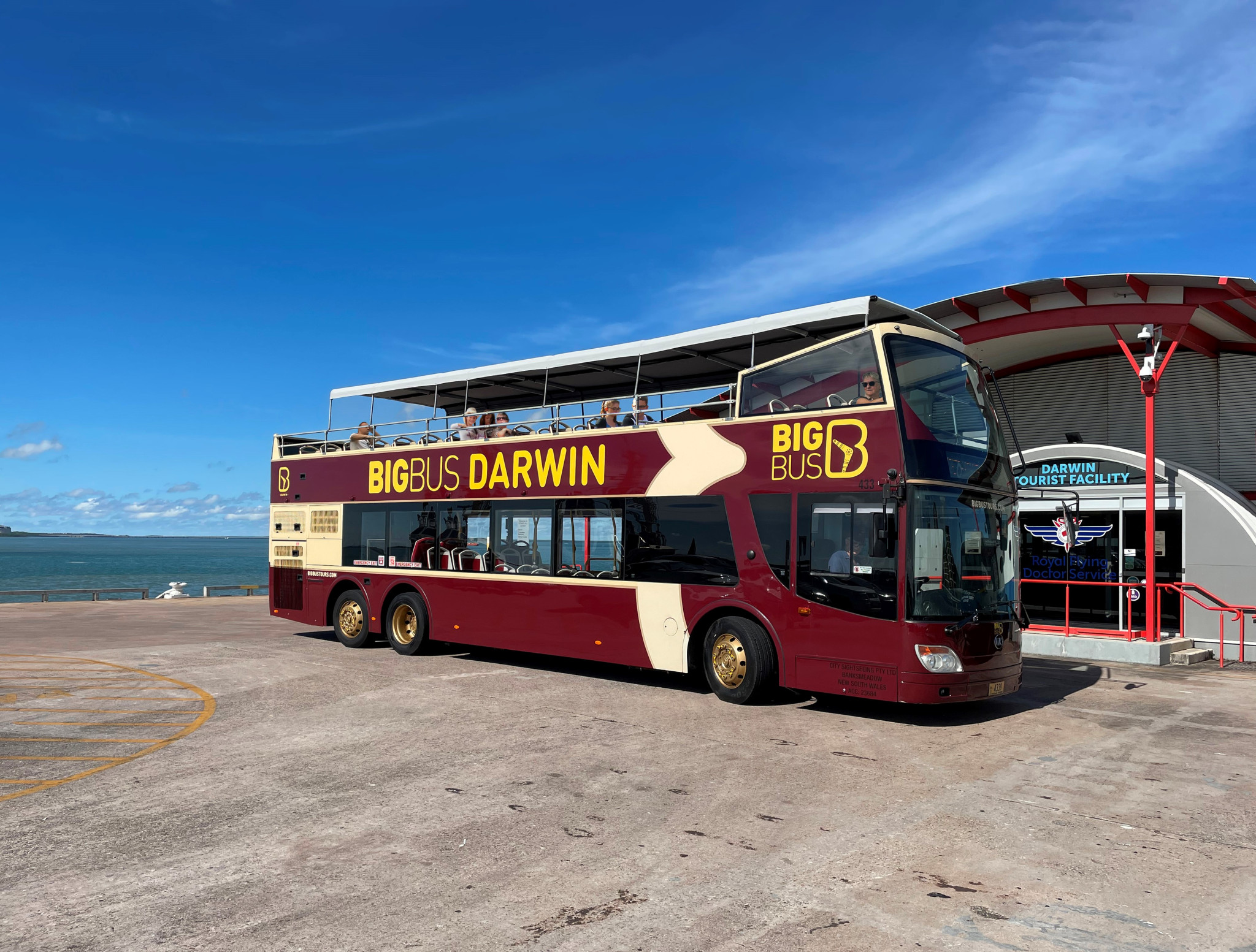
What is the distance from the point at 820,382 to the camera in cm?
997

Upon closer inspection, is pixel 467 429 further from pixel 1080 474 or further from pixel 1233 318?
pixel 1233 318

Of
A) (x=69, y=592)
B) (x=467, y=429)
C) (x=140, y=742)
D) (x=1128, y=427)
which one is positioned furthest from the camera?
(x=69, y=592)

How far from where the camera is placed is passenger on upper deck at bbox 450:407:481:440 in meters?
13.8

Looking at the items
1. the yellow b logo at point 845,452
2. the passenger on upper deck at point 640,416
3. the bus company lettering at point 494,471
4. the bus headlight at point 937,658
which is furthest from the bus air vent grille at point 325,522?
the bus headlight at point 937,658

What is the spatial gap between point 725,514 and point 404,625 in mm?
6534

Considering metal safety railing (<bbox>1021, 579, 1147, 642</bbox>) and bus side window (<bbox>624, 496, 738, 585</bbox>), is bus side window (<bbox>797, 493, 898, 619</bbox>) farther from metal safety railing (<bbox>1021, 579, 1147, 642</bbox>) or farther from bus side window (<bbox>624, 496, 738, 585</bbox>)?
metal safety railing (<bbox>1021, 579, 1147, 642</bbox>)

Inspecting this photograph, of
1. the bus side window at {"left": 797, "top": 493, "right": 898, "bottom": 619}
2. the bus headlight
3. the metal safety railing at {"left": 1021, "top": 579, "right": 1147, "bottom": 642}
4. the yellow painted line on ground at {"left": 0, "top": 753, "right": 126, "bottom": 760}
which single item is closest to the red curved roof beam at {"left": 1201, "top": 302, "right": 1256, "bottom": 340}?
the metal safety railing at {"left": 1021, "top": 579, "right": 1147, "bottom": 642}

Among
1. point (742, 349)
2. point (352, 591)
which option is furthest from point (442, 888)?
point (352, 591)

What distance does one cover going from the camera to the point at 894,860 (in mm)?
5340

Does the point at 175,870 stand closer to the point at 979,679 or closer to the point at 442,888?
the point at 442,888

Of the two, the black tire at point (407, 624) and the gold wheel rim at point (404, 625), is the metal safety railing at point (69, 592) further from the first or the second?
the gold wheel rim at point (404, 625)

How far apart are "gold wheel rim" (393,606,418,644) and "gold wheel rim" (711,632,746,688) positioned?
19.3ft

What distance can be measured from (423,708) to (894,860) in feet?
19.6

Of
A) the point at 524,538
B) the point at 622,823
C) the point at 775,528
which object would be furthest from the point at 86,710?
the point at 775,528
